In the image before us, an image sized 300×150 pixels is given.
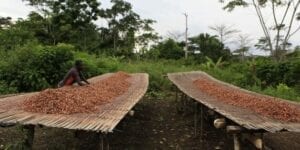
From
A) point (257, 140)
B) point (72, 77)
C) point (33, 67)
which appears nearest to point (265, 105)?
point (257, 140)

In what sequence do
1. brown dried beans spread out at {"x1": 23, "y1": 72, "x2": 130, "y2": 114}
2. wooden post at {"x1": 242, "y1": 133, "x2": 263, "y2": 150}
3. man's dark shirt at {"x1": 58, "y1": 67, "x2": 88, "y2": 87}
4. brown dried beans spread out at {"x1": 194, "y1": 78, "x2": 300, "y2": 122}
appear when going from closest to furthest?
1. wooden post at {"x1": 242, "y1": 133, "x2": 263, "y2": 150}
2. brown dried beans spread out at {"x1": 23, "y1": 72, "x2": 130, "y2": 114}
3. brown dried beans spread out at {"x1": 194, "y1": 78, "x2": 300, "y2": 122}
4. man's dark shirt at {"x1": 58, "y1": 67, "x2": 88, "y2": 87}

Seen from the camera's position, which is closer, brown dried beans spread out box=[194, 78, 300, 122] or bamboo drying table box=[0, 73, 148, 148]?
bamboo drying table box=[0, 73, 148, 148]

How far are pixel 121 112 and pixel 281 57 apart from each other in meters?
17.4

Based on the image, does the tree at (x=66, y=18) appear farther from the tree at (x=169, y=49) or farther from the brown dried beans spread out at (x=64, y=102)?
the brown dried beans spread out at (x=64, y=102)

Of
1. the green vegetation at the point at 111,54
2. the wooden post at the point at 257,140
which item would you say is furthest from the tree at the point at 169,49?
the wooden post at the point at 257,140

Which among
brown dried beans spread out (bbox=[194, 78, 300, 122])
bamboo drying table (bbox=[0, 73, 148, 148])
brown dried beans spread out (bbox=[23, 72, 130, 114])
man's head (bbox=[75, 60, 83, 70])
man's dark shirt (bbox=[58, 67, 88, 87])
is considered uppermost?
man's head (bbox=[75, 60, 83, 70])

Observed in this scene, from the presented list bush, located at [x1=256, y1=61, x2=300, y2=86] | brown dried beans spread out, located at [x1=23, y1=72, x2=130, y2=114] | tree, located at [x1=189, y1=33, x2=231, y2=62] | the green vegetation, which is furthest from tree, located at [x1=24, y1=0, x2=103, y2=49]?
brown dried beans spread out, located at [x1=23, y1=72, x2=130, y2=114]

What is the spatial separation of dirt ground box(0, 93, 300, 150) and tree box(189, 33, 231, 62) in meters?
17.9

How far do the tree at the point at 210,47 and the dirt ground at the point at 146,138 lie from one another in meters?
17.9

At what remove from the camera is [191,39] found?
31.1 meters

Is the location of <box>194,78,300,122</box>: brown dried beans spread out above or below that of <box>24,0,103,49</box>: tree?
below

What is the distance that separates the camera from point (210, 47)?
28.3m

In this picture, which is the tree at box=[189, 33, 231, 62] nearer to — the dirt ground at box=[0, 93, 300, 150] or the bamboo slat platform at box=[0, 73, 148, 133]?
the dirt ground at box=[0, 93, 300, 150]

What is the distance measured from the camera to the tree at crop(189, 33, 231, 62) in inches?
1093
